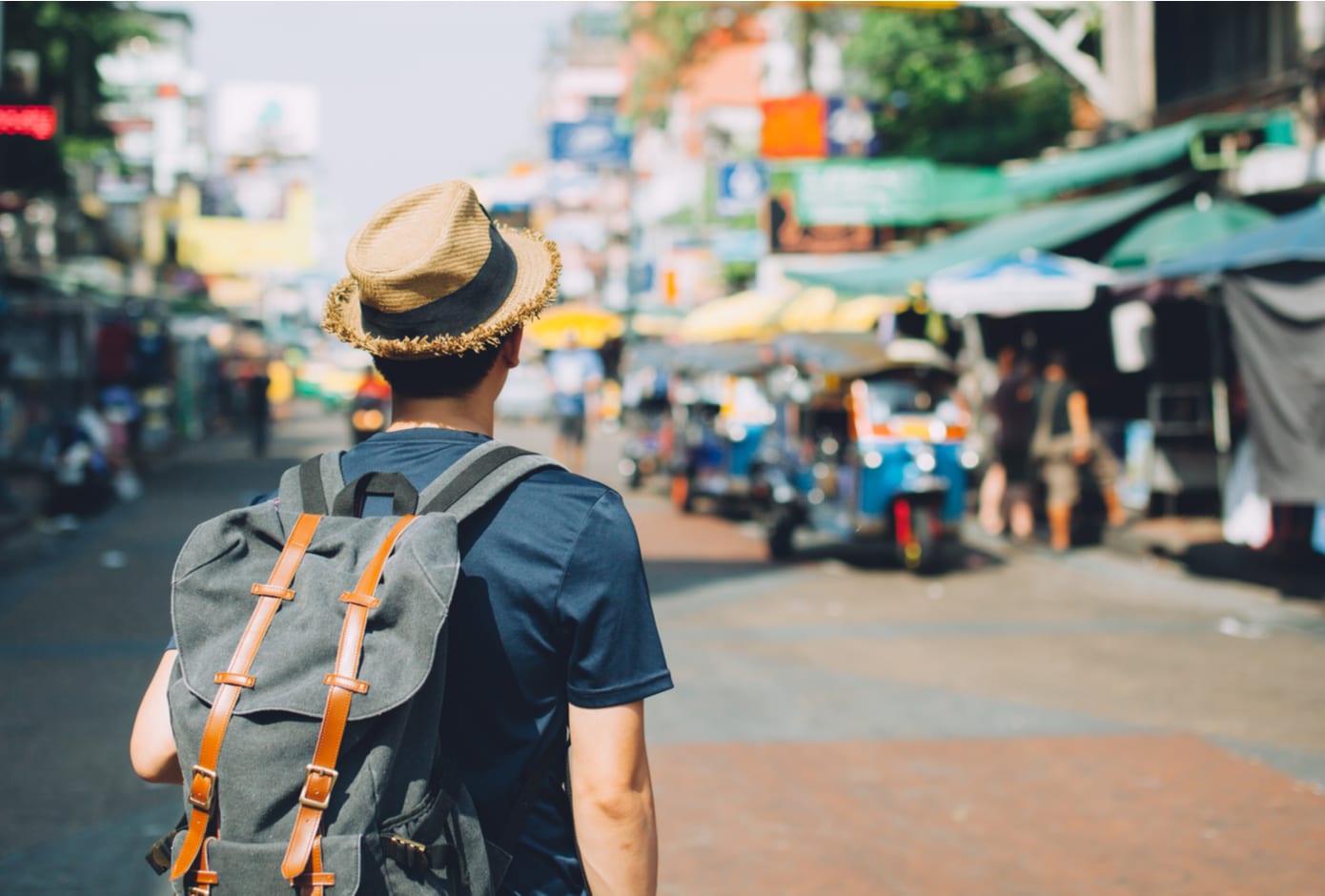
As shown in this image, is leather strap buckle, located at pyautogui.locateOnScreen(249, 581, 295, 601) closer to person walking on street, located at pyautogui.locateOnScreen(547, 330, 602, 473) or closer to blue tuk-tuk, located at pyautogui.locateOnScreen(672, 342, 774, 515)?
blue tuk-tuk, located at pyautogui.locateOnScreen(672, 342, 774, 515)

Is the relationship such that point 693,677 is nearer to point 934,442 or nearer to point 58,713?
point 58,713

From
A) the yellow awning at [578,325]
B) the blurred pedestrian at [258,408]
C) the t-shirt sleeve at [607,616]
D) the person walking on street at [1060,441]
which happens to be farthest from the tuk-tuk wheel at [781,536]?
the blurred pedestrian at [258,408]

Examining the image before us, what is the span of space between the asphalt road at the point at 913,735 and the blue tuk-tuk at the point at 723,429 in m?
4.09

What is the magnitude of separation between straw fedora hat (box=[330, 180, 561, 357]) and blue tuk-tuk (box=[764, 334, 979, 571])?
1056 cm

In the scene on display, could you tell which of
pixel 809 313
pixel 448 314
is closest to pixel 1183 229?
pixel 809 313

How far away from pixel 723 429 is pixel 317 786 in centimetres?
1509

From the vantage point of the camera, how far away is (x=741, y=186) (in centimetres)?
2712

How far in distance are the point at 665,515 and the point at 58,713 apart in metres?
10.9

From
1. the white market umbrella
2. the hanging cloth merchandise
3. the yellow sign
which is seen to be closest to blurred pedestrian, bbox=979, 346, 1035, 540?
the white market umbrella

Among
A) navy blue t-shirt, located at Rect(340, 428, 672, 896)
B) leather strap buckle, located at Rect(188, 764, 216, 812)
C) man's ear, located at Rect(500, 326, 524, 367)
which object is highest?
man's ear, located at Rect(500, 326, 524, 367)

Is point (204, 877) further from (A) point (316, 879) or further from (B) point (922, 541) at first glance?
(B) point (922, 541)

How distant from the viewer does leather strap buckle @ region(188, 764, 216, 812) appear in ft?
5.95

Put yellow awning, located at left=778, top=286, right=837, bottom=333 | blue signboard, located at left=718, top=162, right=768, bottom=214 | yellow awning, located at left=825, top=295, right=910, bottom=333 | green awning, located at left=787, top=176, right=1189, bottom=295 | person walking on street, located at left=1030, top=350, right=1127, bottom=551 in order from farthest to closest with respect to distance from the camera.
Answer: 1. blue signboard, located at left=718, top=162, right=768, bottom=214
2. yellow awning, located at left=778, top=286, right=837, bottom=333
3. yellow awning, located at left=825, top=295, right=910, bottom=333
4. green awning, located at left=787, top=176, right=1189, bottom=295
5. person walking on street, located at left=1030, top=350, right=1127, bottom=551

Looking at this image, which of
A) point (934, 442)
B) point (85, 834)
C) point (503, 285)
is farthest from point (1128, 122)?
point (503, 285)
